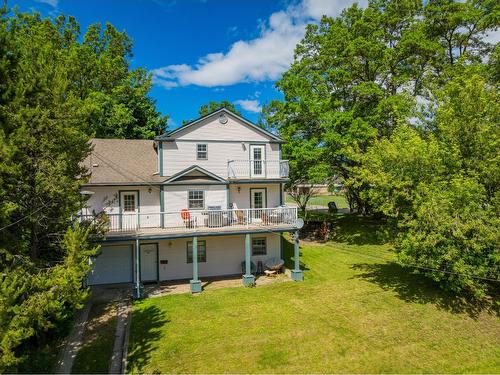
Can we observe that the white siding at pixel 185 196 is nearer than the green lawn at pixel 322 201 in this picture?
Yes

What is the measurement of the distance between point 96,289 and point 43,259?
6.27 meters

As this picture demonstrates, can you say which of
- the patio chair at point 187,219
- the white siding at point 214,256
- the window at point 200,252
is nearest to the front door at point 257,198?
the white siding at point 214,256

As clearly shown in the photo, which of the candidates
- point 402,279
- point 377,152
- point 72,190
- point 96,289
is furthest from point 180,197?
point 402,279

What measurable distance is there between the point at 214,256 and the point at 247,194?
4.29 metres

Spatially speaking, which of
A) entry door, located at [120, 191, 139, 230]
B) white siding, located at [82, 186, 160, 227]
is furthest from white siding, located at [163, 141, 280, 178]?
entry door, located at [120, 191, 139, 230]

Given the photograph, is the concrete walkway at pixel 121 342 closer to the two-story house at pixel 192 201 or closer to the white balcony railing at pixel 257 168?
the two-story house at pixel 192 201

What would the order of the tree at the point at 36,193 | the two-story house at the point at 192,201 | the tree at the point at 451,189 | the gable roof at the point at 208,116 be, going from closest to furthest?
the tree at the point at 36,193 < the tree at the point at 451,189 < the two-story house at the point at 192,201 < the gable roof at the point at 208,116

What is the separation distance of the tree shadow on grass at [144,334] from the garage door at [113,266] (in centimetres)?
415

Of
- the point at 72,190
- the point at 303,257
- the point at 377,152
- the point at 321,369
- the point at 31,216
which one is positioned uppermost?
the point at 377,152

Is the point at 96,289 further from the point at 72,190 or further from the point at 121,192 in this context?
the point at 72,190

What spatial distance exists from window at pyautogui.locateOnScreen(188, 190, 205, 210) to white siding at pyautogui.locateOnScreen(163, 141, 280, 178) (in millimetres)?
1714

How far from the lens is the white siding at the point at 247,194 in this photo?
62.5 feet

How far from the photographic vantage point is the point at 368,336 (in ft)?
37.3

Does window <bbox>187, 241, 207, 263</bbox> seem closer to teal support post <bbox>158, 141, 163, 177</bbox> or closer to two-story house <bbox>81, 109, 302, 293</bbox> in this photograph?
two-story house <bbox>81, 109, 302, 293</bbox>
